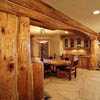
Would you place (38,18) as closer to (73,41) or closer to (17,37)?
(17,37)

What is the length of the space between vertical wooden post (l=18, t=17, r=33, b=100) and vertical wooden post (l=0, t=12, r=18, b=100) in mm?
89

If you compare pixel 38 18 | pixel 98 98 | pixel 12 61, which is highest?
pixel 38 18

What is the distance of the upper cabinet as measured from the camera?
614 centimetres

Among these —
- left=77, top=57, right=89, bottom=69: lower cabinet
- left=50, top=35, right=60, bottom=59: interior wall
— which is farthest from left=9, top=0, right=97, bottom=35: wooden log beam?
left=50, top=35, right=60, bottom=59: interior wall

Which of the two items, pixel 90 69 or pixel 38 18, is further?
pixel 90 69

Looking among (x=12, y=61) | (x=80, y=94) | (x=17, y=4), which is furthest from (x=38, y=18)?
(x=80, y=94)

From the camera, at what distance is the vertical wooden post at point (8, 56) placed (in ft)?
4.66

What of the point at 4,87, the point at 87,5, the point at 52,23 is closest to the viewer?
the point at 4,87

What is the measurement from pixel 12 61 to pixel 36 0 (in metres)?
1.37

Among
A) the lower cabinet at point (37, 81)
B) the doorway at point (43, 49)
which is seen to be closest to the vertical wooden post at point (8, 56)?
the lower cabinet at point (37, 81)

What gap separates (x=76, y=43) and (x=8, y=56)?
18.4ft

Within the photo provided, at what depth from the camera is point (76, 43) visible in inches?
252

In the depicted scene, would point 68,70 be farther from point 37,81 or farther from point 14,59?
point 14,59

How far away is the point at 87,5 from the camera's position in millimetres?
2211
